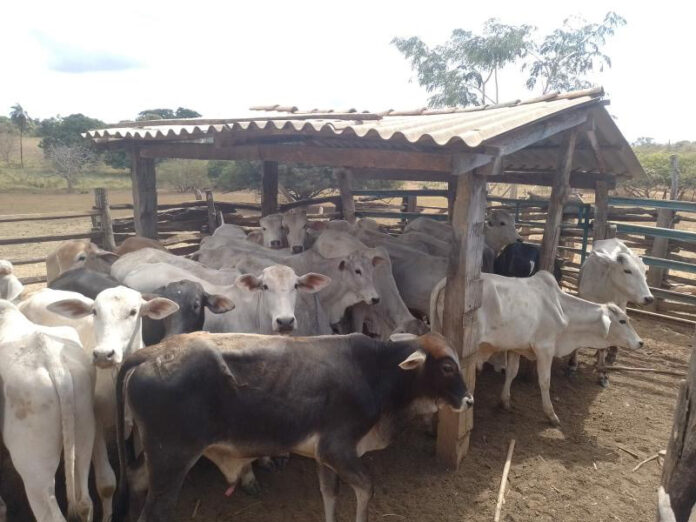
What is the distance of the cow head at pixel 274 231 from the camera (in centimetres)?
795

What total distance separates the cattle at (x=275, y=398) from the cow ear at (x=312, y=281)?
119 centimetres

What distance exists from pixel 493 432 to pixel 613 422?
1392 millimetres

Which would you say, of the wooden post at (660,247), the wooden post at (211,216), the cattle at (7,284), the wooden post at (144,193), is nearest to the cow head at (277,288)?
the cattle at (7,284)

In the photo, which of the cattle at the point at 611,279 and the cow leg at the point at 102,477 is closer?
the cow leg at the point at 102,477

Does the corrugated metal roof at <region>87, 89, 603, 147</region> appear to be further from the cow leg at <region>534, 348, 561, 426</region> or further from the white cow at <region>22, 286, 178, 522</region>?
the cow leg at <region>534, 348, 561, 426</region>

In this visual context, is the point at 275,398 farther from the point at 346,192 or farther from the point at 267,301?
the point at 346,192

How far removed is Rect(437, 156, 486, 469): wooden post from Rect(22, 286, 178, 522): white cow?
2.25 m

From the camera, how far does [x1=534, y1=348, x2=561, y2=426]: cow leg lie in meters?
5.56

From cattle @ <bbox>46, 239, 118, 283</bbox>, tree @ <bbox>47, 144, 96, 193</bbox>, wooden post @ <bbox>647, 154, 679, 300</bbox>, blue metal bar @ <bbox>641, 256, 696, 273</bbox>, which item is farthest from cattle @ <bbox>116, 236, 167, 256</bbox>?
tree @ <bbox>47, 144, 96, 193</bbox>

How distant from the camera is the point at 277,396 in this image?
11.1 ft

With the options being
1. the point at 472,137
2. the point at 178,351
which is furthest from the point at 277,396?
the point at 472,137

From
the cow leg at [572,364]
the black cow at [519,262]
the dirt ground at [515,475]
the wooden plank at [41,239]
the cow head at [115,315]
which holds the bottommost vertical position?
the dirt ground at [515,475]

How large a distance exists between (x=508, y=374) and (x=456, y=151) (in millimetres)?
3010

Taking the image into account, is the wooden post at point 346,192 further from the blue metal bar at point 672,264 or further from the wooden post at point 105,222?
the blue metal bar at point 672,264
